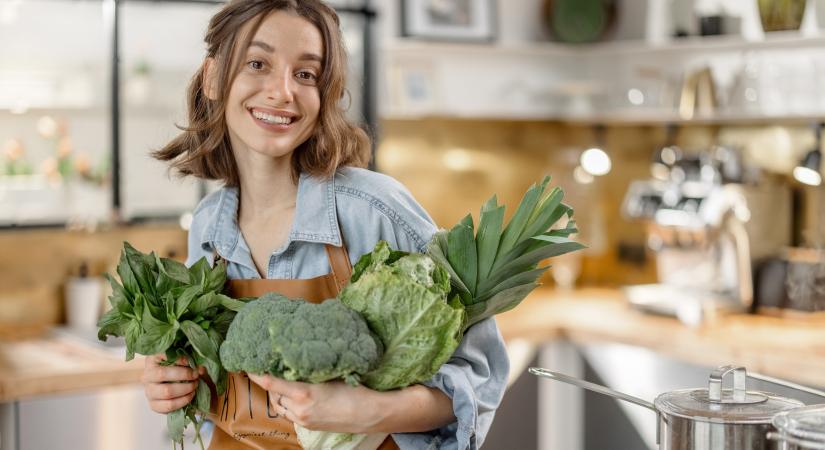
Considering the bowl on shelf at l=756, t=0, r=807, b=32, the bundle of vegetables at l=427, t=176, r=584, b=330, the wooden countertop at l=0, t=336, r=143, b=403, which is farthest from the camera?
the bowl on shelf at l=756, t=0, r=807, b=32

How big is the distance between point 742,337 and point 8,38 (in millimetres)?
2534

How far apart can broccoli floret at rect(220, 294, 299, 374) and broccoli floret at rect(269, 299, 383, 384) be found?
14 mm

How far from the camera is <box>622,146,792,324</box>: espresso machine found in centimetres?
387

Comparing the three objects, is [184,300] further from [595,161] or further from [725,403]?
[595,161]

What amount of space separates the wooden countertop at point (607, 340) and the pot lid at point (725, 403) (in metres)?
1.87

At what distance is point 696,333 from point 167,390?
2.31 m

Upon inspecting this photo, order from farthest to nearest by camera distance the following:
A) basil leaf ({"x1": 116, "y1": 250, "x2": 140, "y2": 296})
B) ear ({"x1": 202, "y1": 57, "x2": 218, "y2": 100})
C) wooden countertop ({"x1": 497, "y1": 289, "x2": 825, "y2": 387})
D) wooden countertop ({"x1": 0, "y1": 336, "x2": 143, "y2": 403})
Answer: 1. wooden countertop ({"x1": 497, "y1": 289, "x2": 825, "y2": 387})
2. wooden countertop ({"x1": 0, "y1": 336, "x2": 143, "y2": 403})
3. ear ({"x1": 202, "y1": 57, "x2": 218, "y2": 100})
4. basil leaf ({"x1": 116, "y1": 250, "x2": 140, "y2": 296})

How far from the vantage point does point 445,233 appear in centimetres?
159

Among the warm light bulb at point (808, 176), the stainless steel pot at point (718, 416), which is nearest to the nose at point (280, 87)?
the stainless steel pot at point (718, 416)

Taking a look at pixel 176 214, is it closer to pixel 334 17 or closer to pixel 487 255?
pixel 334 17

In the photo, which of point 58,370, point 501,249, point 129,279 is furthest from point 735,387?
point 58,370

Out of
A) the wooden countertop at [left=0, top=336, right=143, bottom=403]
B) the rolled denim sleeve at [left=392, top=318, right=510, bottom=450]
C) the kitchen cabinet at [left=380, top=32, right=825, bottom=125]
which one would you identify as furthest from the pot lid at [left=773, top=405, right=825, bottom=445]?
the kitchen cabinet at [left=380, top=32, right=825, bottom=125]

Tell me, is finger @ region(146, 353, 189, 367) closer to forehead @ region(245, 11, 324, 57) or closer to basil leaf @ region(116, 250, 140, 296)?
basil leaf @ region(116, 250, 140, 296)

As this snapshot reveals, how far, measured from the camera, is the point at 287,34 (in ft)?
5.49
